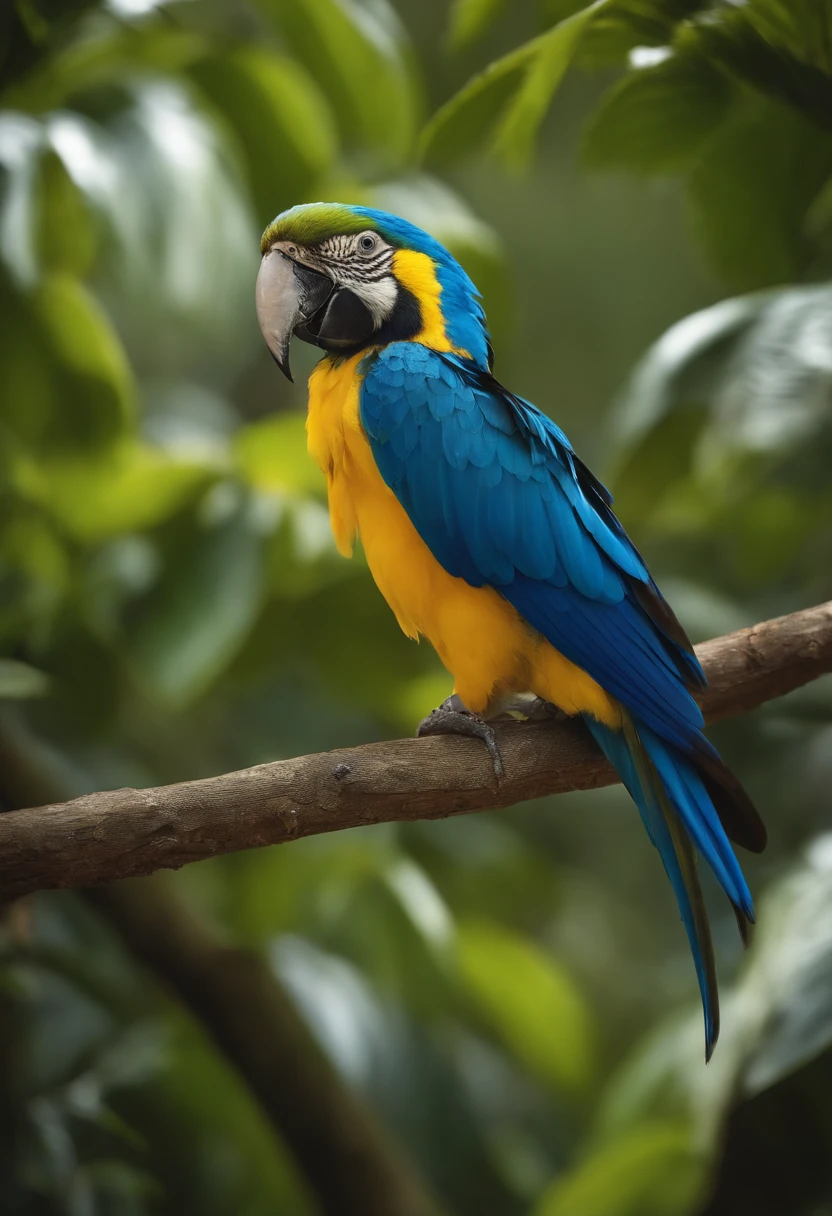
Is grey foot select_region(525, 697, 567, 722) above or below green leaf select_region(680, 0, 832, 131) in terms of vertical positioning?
below

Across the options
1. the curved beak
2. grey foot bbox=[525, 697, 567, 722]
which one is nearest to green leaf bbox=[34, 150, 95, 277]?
the curved beak

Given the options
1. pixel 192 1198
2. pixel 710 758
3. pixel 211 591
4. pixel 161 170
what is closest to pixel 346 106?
pixel 161 170

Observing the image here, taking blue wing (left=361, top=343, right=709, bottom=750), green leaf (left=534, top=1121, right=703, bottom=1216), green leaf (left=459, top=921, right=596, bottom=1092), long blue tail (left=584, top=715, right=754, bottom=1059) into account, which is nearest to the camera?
long blue tail (left=584, top=715, right=754, bottom=1059)

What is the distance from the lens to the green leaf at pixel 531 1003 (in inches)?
86.2

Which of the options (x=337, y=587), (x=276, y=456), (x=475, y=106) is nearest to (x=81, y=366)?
(x=276, y=456)

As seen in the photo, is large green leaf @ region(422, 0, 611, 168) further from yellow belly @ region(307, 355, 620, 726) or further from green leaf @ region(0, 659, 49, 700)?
green leaf @ region(0, 659, 49, 700)

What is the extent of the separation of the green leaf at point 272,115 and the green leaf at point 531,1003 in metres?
1.52

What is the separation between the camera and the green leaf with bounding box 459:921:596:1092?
2189 millimetres

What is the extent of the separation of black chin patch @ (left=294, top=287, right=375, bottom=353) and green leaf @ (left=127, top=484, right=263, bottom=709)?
481mm

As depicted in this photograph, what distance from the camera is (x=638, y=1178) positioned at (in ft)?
5.68

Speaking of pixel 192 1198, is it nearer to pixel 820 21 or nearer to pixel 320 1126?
pixel 320 1126

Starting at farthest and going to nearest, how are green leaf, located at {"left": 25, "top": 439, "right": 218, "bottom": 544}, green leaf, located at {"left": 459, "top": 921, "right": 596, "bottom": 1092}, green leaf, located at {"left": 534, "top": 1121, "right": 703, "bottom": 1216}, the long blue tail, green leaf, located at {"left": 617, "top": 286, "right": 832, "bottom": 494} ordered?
1. green leaf, located at {"left": 459, "top": 921, "right": 596, "bottom": 1092}
2. green leaf, located at {"left": 25, "top": 439, "right": 218, "bottom": 544}
3. green leaf, located at {"left": 534, "top": 1121, "right": 703, "bottom": 1216}
4. green leaf, located at {"left": 617, "top": 286, "right": 832, "bottom": 494}
5. the long blue tail

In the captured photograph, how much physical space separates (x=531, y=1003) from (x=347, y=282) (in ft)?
4.98

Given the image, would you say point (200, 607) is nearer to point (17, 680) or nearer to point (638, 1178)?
point (17, 680)
